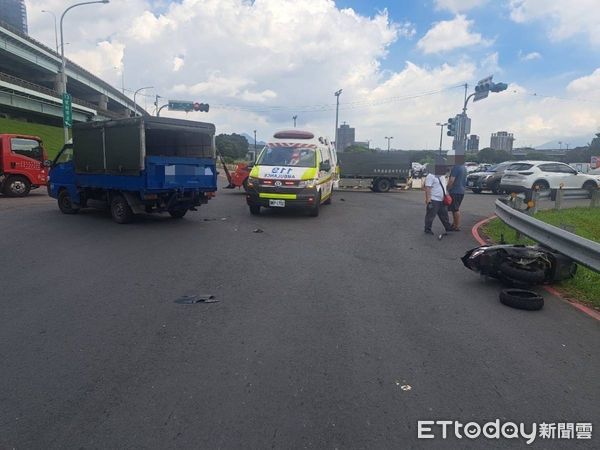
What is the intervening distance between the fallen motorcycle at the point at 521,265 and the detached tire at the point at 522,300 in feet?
1.35

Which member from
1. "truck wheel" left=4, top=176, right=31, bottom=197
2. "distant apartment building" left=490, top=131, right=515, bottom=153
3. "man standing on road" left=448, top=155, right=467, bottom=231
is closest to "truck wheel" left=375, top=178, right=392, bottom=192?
"man standing on road" left=448, top=155, right=467, bottom=231

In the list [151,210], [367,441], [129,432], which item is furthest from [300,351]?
[151,210]

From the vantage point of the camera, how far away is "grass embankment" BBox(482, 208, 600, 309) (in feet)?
19.2

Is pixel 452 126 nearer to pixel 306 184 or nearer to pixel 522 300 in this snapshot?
pixel 306 184

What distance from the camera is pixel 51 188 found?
13.2 metres

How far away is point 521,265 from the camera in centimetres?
582

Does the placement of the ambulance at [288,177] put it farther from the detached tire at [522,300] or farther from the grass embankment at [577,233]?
the detached tire at [522,300]

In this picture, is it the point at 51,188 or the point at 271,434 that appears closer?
the point at 271,434

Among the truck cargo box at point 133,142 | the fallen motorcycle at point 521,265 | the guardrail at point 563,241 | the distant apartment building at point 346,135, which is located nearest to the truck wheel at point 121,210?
the truck cargo box at point 133,142

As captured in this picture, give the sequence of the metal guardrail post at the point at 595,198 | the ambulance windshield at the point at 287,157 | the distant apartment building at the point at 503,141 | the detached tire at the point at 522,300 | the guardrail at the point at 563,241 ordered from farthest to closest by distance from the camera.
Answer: the distant apartment building at the point at 503,141 → the metal guardrail post at the point at 595,198 → the ambulance windshield at the point at 287,157 → the guardrail at the point at 563,241 → the detached tire at the point at 522,300

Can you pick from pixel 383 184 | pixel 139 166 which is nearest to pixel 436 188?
pixel 139 166

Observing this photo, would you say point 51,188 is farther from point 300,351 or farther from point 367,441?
point 367,441

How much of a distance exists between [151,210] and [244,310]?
7013 millimetres

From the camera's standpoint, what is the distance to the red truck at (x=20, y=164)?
17.3 m
